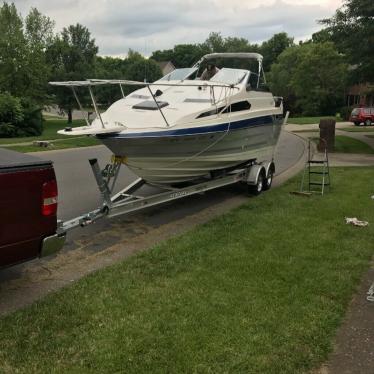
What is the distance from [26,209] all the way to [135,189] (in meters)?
4.33

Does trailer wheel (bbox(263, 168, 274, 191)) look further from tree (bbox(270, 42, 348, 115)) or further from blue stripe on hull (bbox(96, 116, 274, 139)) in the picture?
tree (bbox(270, 42, 348, 115))

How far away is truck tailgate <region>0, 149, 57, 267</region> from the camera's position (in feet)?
14.6

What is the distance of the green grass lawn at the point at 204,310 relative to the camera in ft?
12.8

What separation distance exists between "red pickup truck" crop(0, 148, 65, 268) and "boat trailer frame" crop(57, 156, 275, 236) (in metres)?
0.45

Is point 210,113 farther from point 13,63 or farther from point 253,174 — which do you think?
point 13,63

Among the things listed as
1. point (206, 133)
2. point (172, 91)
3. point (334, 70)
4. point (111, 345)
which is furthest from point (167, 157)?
point (334, 70)

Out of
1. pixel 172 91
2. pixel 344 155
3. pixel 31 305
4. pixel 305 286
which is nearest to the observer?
pixel 31 305

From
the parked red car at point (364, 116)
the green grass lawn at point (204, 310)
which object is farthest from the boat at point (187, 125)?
the parked red car at point (364, 116)

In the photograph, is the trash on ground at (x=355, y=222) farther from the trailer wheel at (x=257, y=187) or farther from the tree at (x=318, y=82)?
the tree at (x=318, y=82)

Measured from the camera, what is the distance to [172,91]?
929 cm

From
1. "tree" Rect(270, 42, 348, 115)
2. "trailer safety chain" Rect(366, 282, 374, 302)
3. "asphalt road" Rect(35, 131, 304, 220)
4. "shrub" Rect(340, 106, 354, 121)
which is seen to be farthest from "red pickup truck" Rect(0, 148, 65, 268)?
"tree" Rect(270, 42, 348, 115)

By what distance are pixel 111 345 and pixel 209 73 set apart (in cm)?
750

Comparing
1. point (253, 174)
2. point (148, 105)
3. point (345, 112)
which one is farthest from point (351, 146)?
point (345, 112)

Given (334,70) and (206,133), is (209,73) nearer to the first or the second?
(206,133)
